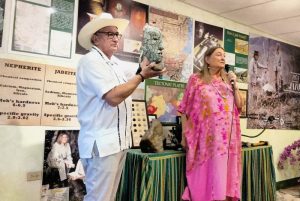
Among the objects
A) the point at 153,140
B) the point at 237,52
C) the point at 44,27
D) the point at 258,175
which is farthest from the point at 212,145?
the point at 237,52

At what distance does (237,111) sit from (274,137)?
2.01m

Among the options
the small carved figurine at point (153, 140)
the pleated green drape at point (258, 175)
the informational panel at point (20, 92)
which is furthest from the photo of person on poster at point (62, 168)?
the pleated green drape at point (258, 175)

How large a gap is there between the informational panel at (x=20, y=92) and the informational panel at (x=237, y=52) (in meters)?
2.22

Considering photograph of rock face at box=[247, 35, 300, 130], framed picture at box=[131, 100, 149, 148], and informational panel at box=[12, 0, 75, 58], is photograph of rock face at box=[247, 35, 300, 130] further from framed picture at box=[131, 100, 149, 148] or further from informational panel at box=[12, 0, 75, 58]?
informational panel at box=[12, 0, 75, 58]

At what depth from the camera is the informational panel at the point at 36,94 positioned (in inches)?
75.9

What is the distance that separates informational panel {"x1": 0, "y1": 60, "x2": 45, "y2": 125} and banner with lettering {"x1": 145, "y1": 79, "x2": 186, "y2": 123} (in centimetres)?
99

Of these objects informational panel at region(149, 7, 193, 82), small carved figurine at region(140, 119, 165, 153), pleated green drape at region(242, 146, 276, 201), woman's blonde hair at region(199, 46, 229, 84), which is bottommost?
pleated green drape at region(242, 146, 276, 201)

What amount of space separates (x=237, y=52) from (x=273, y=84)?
0.88 metres

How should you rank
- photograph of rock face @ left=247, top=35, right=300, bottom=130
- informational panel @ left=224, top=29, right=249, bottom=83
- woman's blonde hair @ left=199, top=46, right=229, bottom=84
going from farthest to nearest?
photograph of rock face @ left=247, top=35, right=300, bottom=130, informational panel @ left=224, top=29, right=249, bottom=83, woman's blonde hair @ left=199, top=46, right=229, bottom=84

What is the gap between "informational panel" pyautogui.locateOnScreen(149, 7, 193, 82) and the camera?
9.09 feet

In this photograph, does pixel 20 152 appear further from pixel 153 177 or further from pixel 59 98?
pixel 153 177

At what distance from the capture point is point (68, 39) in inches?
86.5

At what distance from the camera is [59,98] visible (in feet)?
7.04

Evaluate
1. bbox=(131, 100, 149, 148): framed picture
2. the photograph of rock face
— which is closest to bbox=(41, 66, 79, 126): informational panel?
bbox=(131, 100, 149, 148): framed picture
